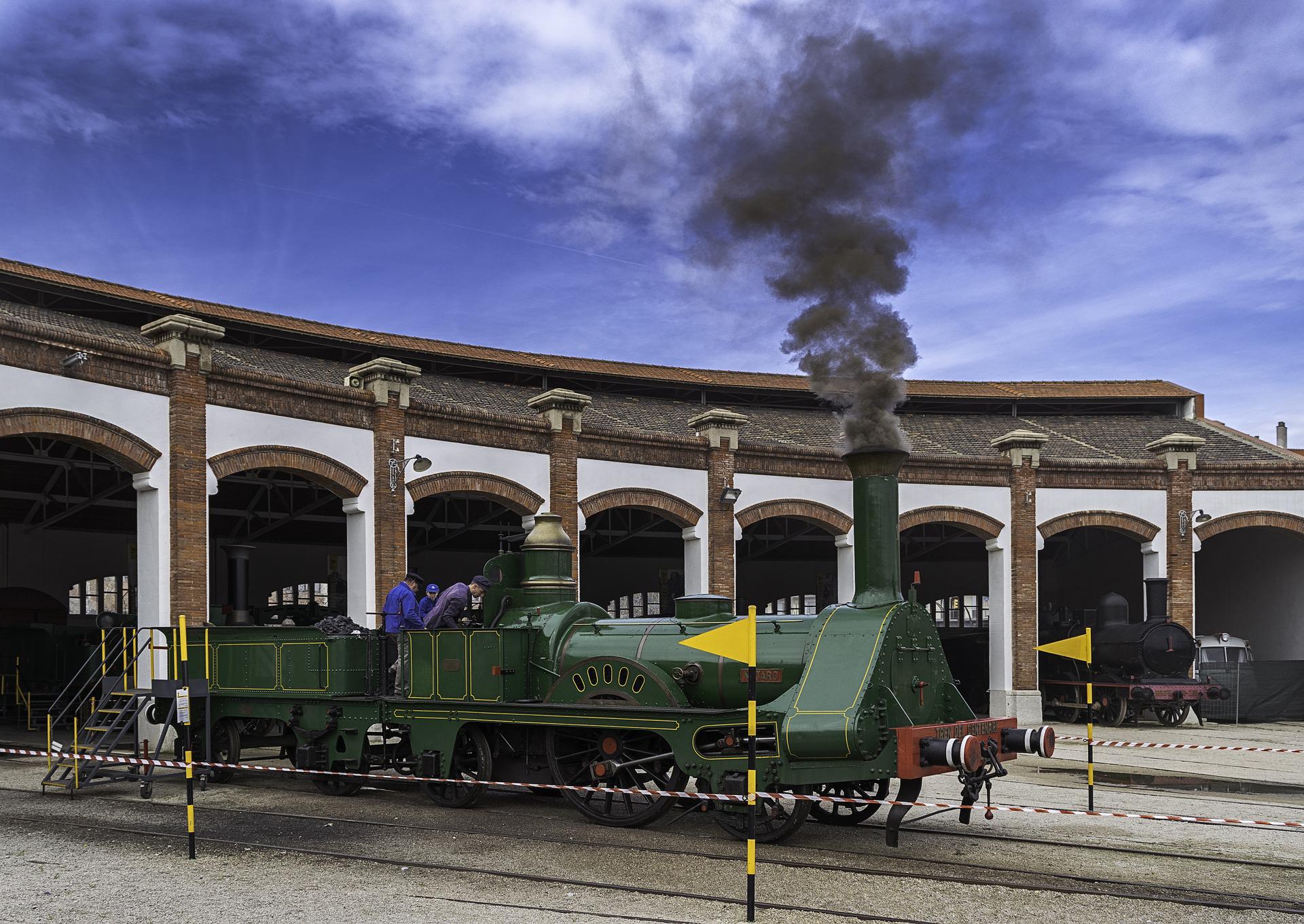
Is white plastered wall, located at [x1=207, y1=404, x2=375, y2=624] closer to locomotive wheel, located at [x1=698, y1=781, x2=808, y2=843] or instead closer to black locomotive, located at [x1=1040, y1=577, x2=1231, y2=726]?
locomotive wheel, located at [x1=698, y1=781, x2=808, y2=843]

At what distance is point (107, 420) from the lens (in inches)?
622

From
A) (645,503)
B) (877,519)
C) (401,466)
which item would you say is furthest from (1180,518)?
(877,519)

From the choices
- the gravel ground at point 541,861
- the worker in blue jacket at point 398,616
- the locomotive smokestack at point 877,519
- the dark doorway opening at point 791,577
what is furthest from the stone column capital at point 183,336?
the dark doorway opening at point 791,577

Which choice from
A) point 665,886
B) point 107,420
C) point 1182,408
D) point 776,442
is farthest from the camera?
point 1182,408

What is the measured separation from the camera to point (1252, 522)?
85.1ft

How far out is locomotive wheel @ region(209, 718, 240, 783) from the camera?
1420 cm

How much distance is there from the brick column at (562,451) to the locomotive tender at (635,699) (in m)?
7.89

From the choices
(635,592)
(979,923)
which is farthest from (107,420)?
(635,592)

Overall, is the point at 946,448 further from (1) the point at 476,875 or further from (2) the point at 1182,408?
(1) the point at 476,875

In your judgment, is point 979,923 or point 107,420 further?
point 107,420

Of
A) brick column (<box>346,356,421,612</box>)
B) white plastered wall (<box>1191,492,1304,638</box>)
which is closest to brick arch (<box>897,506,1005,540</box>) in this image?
white plastered wall (<box>1191,492,1304,638</box>)

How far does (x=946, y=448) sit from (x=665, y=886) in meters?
20.0

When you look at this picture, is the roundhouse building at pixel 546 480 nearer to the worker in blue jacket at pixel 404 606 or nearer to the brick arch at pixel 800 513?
the brick arch at pixel 800 513

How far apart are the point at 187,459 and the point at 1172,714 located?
1967 cm
